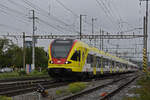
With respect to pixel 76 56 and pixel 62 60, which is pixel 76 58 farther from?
pixel 62 60

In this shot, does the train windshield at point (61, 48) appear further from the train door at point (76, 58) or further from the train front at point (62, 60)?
the train door at point (76, 58)

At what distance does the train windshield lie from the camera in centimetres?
2197

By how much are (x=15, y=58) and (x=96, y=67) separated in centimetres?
5900

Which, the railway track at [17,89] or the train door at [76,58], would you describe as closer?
the railway track at [17,89]

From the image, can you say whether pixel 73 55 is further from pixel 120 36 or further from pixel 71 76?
pixel 120 36

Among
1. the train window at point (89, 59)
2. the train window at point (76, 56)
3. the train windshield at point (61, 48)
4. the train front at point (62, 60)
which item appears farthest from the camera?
the train window at point (89, 59)

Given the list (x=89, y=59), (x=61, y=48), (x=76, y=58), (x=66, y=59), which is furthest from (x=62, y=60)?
(x=89, y=59)

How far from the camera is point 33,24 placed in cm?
4956

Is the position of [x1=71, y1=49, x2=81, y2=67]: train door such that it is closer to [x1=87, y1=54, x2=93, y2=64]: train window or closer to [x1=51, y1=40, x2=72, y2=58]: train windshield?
[x1=51, y1=40, x2=72, y2=58]: train windshield

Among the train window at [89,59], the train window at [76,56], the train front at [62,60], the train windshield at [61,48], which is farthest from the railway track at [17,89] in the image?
the train window at [89,59]

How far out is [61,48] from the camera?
22.3m

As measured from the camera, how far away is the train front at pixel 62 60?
2162cm

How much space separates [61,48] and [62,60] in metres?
1.07

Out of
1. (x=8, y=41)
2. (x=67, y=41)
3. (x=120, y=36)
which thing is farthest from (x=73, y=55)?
(x=8, y=41)
